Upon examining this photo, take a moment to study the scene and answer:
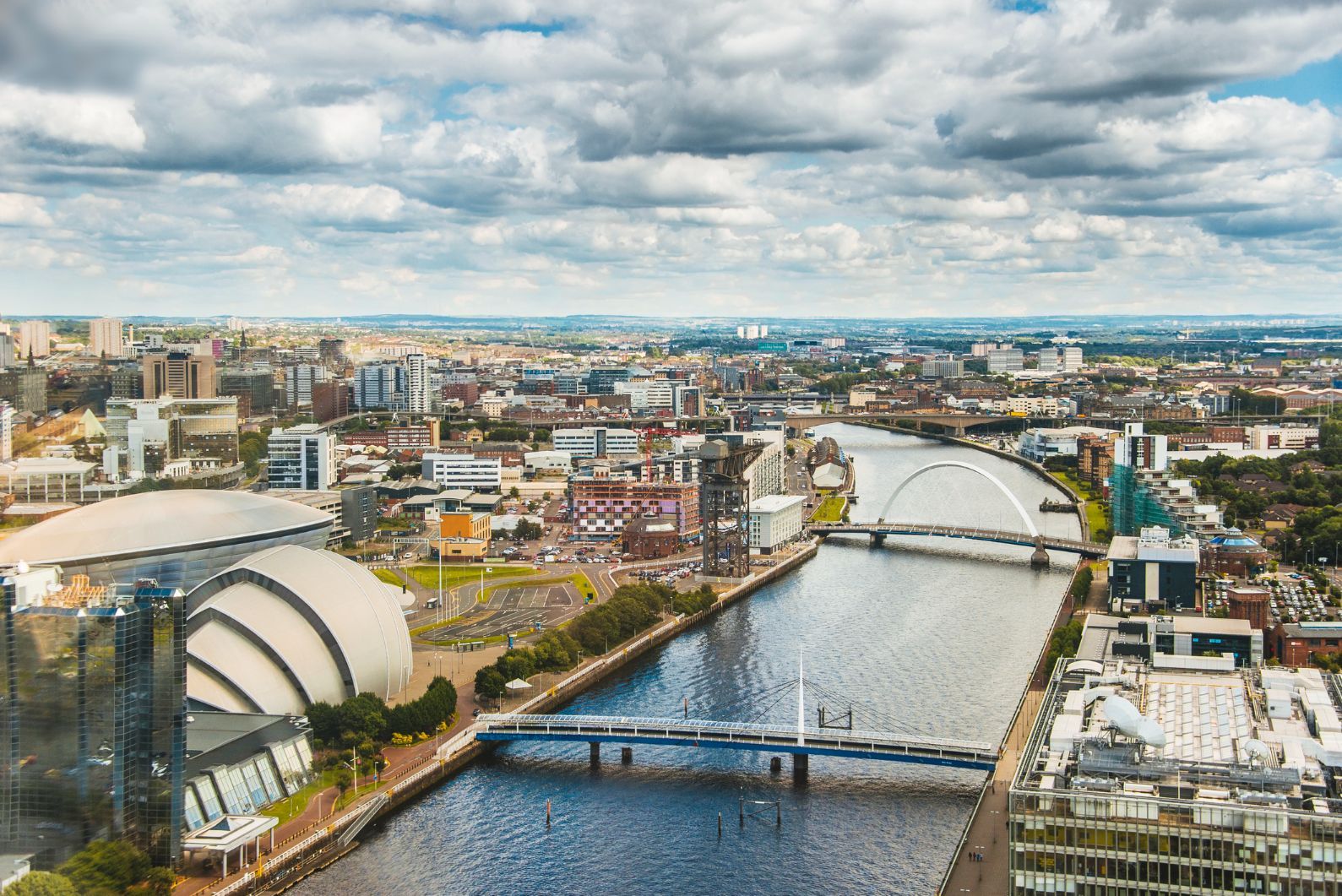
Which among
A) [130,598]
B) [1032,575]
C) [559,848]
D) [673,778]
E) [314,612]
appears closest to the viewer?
[130,598]

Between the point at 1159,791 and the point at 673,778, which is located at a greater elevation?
the point at 1159,791

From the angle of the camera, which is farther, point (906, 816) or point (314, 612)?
point (314, 612)

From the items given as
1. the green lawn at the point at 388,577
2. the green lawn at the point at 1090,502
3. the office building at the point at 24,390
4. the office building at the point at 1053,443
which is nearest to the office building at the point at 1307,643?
the green lawn at the point at 1090,502

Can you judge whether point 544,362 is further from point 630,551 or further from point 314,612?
point 314,612

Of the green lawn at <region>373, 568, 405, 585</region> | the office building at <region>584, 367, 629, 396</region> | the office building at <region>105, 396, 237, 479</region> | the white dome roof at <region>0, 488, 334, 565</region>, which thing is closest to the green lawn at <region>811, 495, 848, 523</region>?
the green lawn at <region>373, 568, 405, 585</region>

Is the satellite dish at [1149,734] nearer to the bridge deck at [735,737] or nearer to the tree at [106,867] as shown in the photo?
the bridge deck at [735,737]

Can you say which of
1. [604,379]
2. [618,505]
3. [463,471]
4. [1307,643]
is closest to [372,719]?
[1307,643]

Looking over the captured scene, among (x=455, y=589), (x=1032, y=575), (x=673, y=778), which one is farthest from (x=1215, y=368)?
(x=673, y=778)
